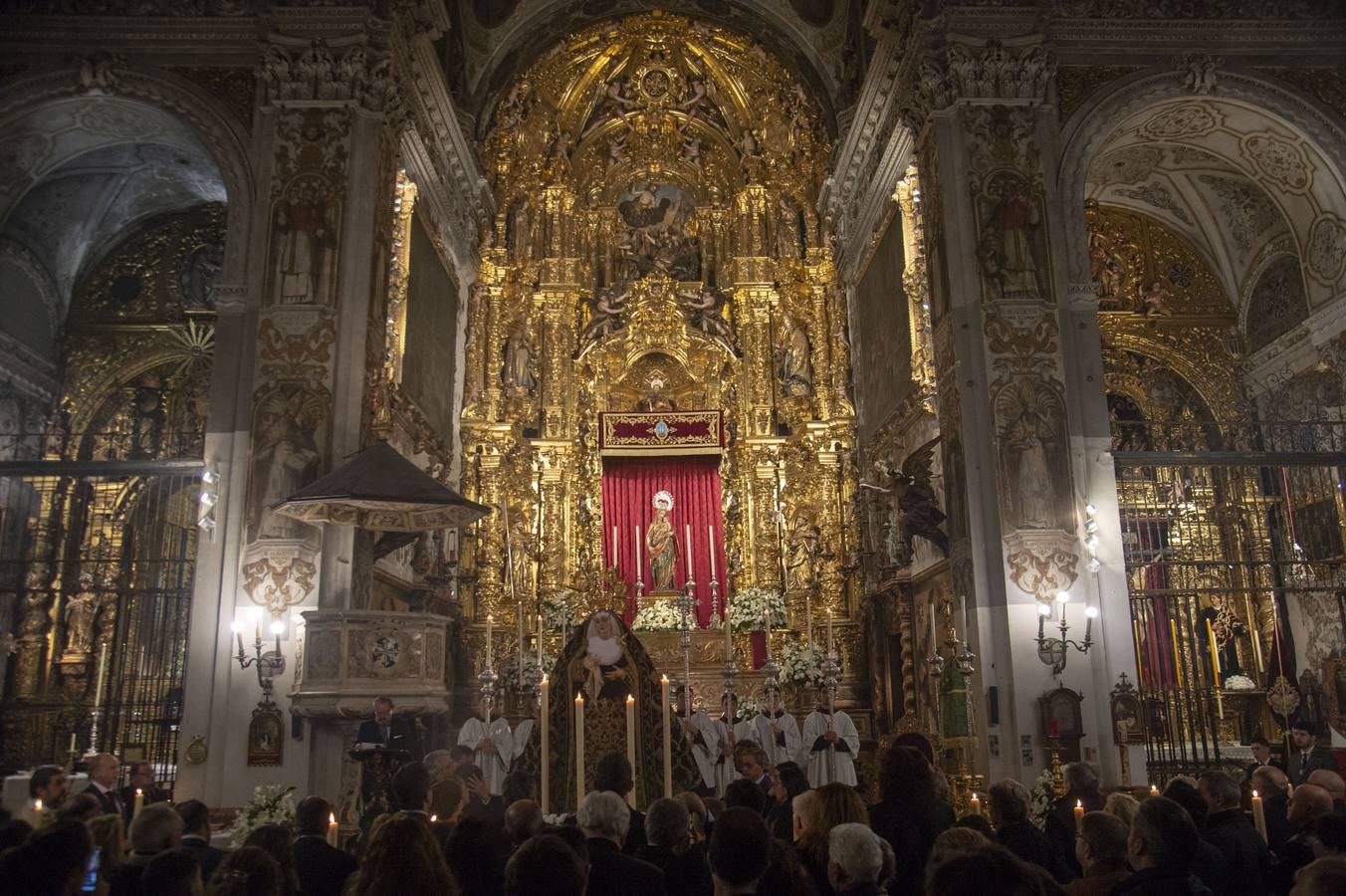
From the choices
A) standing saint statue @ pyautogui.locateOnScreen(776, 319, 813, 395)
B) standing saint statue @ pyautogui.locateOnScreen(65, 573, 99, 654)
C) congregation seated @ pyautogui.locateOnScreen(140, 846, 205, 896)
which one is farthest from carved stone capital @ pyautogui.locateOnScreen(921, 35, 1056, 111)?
standing saint statue @ pyautogui.locateOnScreen(65, 573, 99, 654)

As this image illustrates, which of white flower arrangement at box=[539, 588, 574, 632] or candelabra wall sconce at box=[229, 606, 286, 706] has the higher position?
white flower arrangement at box=[539, 588, 574, 632]

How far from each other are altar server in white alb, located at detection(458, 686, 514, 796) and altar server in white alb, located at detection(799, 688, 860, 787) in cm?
304

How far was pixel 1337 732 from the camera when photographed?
48.2 feet

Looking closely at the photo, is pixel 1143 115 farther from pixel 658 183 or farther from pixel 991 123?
pixel 658 183

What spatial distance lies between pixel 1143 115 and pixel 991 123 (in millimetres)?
2794

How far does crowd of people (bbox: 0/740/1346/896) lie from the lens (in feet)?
12.2

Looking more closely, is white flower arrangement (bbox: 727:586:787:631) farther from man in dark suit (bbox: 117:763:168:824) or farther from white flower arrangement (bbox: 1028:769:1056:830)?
man in dark suit (bbox: 117:763:168:824)

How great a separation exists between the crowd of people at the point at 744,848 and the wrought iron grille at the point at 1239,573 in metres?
8.74

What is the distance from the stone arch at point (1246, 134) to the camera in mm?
14422

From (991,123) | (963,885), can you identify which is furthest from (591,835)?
(991,123)

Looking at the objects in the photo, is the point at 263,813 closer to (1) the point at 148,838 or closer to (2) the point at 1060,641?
(1) the point at 148,838

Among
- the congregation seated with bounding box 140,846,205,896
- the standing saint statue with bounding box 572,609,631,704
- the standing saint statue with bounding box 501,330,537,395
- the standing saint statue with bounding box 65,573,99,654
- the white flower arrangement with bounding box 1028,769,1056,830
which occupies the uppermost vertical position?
the standing saint statue with bounding box 501,330,537,395

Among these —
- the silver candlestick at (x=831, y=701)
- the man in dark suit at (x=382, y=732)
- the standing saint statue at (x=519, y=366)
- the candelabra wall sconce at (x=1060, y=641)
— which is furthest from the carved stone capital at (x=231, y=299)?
the candelabra wall sconce at (x=1060, y=641)

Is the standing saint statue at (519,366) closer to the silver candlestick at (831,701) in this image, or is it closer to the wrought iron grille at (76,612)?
the wrought iron grille at (76,612)
